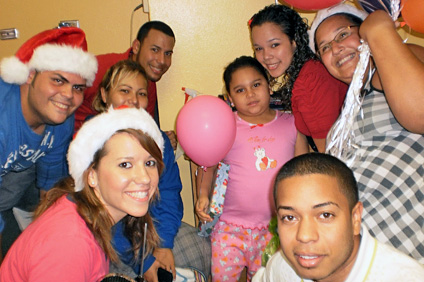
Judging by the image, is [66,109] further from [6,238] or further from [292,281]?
[292,281]

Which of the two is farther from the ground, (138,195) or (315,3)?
(315,3)

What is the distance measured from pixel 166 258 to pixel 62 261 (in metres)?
0.81

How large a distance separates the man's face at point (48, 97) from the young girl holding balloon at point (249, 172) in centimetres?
84

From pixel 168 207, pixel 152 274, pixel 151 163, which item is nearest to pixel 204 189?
pixel 168 207

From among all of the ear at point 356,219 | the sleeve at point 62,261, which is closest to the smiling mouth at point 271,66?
the ear at point 356,219

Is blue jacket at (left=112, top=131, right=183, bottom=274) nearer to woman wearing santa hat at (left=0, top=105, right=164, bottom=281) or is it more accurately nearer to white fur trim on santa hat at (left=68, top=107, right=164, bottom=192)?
woman wearing santa hat at (left=0, top=105, right=164, bottom=281)

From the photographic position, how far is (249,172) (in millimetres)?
2051

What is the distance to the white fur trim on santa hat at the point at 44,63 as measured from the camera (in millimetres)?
1796

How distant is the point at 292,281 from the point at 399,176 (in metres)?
0.51

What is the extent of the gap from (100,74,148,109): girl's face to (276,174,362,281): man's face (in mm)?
1177

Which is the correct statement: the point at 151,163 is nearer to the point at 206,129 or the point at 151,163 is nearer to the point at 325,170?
the point at 206,129

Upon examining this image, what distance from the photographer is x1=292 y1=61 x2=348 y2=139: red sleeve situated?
1.74 metres

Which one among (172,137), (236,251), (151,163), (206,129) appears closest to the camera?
(151,163)

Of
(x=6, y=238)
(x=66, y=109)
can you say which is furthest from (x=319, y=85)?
(x=6, y=238)
